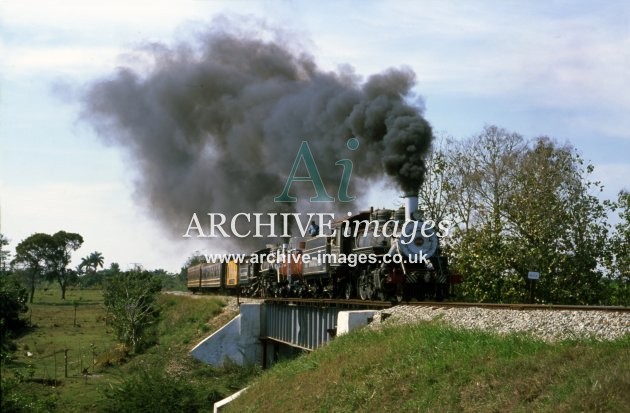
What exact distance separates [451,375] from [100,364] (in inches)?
994

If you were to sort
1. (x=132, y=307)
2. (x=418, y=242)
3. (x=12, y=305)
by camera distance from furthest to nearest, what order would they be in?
(x=12, y=305)
(x=132, y=307)
(x=418, y=242)

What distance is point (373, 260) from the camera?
20422 millimetres

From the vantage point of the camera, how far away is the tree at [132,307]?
124ft

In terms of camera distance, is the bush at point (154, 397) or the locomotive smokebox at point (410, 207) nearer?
the locomotive smokebox at point (410, 207)

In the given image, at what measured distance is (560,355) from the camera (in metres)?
9.70

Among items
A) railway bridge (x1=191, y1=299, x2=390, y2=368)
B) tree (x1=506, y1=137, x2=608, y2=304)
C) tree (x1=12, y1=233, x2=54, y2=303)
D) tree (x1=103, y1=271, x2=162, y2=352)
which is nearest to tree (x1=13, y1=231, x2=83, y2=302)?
tree (x1=12, y1=233, x2=54, y2=303)

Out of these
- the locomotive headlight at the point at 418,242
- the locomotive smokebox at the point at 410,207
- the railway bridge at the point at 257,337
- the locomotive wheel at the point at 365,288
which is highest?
the locomotive smokebox at the point at 410,207

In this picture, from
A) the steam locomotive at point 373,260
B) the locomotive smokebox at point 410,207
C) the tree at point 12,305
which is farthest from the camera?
the tree at point 12,305

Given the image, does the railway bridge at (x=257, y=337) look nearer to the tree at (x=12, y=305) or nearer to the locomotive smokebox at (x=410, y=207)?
the locomotive smokebox at (x=410, y=207)

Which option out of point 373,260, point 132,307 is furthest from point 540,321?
point 132,307

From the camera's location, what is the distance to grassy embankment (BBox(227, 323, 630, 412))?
8.61m

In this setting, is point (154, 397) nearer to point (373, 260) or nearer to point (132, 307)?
point (373, 260)

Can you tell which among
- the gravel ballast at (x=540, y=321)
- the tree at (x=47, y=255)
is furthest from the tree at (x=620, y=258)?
the tree at (x=47, y=255)

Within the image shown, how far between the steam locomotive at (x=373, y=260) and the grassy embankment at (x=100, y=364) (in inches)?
188
